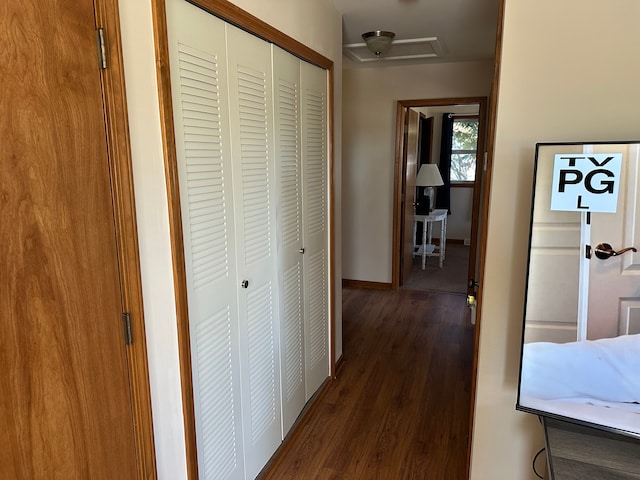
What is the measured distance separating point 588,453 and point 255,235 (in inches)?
53.7

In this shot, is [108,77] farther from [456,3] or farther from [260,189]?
[456,3]

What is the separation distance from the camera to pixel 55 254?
0.99 meters

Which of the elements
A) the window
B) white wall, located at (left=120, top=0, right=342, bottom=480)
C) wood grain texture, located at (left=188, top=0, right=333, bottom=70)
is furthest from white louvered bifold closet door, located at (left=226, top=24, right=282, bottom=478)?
the window

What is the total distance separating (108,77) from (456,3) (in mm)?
2221

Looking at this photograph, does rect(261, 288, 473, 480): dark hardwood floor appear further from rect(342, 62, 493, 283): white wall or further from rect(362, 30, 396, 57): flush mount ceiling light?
rect(362, 30, 396, 57): flush mount ceiling light

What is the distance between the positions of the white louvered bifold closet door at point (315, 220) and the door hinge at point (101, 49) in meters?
1.27

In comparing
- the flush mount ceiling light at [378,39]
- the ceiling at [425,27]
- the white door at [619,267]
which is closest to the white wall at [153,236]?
the white door at [619,267]

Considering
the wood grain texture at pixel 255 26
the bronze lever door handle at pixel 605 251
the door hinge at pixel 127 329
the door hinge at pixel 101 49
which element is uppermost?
the wood grain texture at pixel 255 26

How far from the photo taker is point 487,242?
1.56 m

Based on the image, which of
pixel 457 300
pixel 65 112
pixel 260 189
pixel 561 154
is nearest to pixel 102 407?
pixel 65 112

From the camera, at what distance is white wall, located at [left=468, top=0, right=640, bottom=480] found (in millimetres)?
1336

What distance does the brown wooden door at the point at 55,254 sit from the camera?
893mm

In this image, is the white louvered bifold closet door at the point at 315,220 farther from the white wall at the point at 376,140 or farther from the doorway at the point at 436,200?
the white wall at the point at 376,140

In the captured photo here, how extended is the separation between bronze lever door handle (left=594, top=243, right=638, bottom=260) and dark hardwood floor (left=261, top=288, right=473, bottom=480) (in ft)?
4.54
